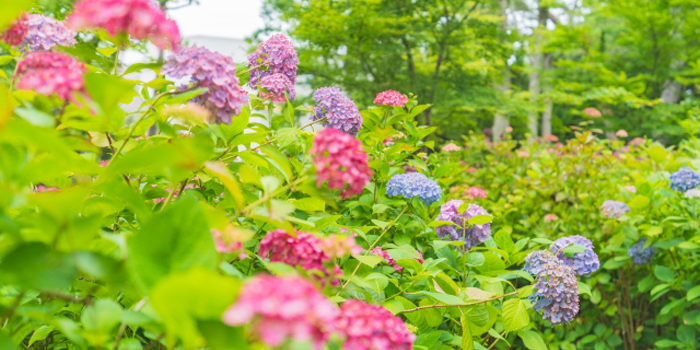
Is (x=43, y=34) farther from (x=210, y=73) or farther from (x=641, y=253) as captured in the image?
(x=641, y=253)

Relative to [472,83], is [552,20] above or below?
above

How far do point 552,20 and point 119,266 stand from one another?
18.0m

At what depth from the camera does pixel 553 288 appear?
5.47 feet

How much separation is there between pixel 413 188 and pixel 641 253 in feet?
6.39

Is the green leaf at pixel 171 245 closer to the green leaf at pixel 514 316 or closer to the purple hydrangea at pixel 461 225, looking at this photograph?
the green leaf at pixel 514 316

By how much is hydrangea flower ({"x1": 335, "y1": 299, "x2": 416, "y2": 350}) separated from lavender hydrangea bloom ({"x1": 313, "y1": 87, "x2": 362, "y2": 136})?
1.13 meters

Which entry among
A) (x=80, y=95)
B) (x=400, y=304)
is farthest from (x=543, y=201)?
(x=80, y=95)

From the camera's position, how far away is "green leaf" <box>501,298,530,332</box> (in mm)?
1511

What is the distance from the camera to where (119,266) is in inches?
26.8

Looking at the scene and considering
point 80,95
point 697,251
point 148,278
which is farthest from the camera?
point 697,251

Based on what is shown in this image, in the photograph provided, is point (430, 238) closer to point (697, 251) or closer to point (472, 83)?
point (697, 251)

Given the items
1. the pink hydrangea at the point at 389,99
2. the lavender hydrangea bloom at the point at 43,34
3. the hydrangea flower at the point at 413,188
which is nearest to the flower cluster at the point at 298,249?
the lavender hydrangea bloom at the point at 43,34

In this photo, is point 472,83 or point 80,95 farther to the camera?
point 472,83

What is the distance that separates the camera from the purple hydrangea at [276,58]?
1623 mm
